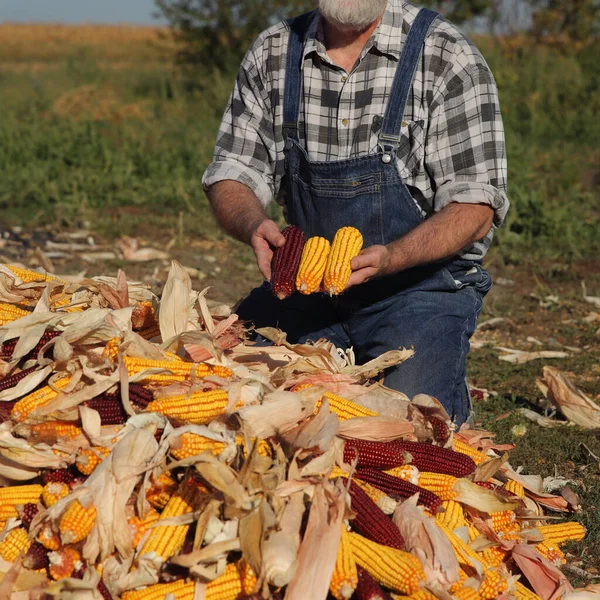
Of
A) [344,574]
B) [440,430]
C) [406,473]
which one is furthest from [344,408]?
[344,574]

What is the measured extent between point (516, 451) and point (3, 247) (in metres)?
5.36

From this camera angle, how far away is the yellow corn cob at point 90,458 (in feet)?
8.98

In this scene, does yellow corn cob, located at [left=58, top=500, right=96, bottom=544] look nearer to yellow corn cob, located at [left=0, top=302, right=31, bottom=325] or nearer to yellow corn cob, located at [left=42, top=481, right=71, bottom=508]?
yellow corn cob, located at [left=42, top=481, right=71, bottom=508]

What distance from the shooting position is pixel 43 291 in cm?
351

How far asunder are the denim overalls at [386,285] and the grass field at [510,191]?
0.74 m

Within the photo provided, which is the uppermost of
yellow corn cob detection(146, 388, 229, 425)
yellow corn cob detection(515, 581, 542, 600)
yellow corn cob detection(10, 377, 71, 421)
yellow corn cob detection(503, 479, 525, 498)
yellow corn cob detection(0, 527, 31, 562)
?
yellow corn cob detection(10, 377, 71, 421)

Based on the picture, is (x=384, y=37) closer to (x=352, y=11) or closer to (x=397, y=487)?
(x=352, y=11)

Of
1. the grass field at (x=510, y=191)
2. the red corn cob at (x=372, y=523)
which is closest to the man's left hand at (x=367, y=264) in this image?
the red corn cob at (x=372, y=523)

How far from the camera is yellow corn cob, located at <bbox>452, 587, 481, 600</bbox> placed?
2.72 meters

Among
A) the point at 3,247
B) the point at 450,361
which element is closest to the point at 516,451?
the point at 450,361

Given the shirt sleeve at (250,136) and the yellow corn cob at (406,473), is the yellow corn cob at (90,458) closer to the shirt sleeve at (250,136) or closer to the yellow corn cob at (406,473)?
the yellow corn cob at (406,473)

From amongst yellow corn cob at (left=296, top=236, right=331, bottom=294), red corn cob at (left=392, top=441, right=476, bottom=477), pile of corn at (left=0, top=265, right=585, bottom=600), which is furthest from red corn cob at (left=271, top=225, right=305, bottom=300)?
red corn cob at (left=392, top=441, right=476, bottom=477)

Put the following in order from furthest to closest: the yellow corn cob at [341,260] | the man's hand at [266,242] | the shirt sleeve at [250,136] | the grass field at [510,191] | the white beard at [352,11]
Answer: the grass field at [510,191], the shirt sleeve at [250,136], the white beard at [352,11], the man's hand at [266,242], the yellow corn cob at [341,260]

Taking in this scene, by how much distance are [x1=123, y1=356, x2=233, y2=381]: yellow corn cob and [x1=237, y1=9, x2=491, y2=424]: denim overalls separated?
4.31 feet
